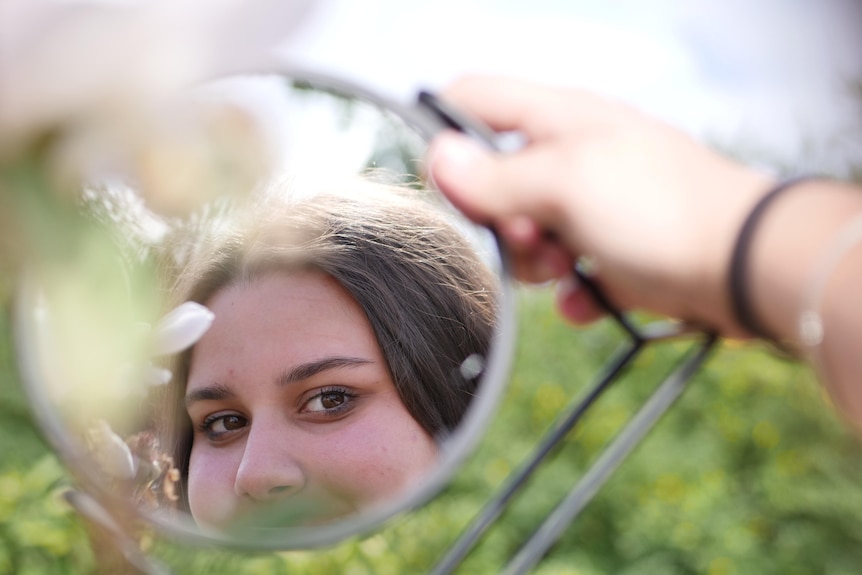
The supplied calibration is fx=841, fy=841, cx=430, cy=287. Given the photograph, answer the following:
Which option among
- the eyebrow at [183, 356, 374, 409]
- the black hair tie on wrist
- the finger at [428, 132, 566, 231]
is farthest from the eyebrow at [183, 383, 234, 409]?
the black hair tie on wrist

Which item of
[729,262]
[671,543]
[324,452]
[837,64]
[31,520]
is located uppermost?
[729,262]

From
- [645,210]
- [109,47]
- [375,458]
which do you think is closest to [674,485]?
[375,458]

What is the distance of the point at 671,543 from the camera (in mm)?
1748

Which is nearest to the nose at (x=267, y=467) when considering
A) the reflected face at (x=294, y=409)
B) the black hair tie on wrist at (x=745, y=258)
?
the reflected face at (x=294, y=409)

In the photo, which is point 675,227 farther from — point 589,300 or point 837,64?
point 837,64

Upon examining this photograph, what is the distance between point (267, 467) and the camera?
1.94 feet

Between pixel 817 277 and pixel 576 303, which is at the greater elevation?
pixel 817 277

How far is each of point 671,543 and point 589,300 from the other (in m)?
1.34

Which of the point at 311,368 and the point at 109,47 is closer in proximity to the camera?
the point at 109,47

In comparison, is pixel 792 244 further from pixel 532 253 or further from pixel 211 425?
pixel 211 425

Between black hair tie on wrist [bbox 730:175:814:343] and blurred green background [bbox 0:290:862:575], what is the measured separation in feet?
3.80

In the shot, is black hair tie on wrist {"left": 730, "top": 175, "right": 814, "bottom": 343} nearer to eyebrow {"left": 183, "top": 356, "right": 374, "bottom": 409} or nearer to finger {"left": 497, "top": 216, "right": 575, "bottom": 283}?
finger {"left": 497, "top": 216, "right": 575, "bottom": 283}

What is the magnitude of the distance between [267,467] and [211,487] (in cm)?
4

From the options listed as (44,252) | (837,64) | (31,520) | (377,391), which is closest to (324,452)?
(377,391)
